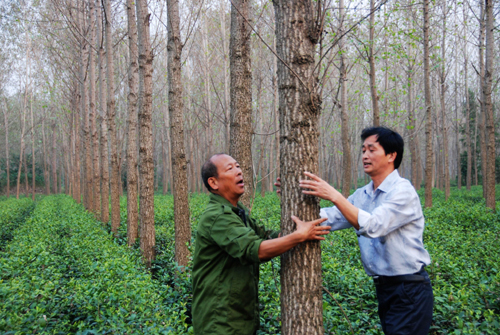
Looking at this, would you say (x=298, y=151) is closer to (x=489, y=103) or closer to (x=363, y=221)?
(x=363, y=221)

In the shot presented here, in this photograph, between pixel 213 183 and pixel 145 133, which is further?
pixel 145 133

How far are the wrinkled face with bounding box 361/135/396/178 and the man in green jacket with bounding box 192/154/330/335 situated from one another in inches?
21.2

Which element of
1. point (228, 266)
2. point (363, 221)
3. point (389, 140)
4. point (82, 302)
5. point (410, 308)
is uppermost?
point (389, 140)

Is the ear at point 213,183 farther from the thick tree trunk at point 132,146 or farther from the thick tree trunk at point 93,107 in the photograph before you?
the thick tree trunk at point 93,107

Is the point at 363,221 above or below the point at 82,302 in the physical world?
above

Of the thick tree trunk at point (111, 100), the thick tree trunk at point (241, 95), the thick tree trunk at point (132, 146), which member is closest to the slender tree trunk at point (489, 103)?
the thick tree trunk at point (241, 95)

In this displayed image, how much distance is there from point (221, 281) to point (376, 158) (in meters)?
1.25

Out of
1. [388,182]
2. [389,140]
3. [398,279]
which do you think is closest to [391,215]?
[388,182]

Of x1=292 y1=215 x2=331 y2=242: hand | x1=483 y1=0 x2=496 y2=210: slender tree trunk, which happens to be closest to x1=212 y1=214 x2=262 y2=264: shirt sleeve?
x1=292 y1=215 x2=331 y2=242: hand

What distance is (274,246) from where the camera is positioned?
1933 millimetres

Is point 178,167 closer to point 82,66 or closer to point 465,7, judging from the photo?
point 82,66

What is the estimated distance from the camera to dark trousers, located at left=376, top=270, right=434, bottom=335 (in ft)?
6.83

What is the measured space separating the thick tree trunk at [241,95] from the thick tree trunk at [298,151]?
3.03 metres

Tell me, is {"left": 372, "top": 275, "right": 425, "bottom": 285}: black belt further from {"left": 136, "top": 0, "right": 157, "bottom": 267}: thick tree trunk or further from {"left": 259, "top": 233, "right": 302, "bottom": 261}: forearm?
{"left": 136, "top": 0, "right": 157, "bottom": 267}: thick tree trunk
